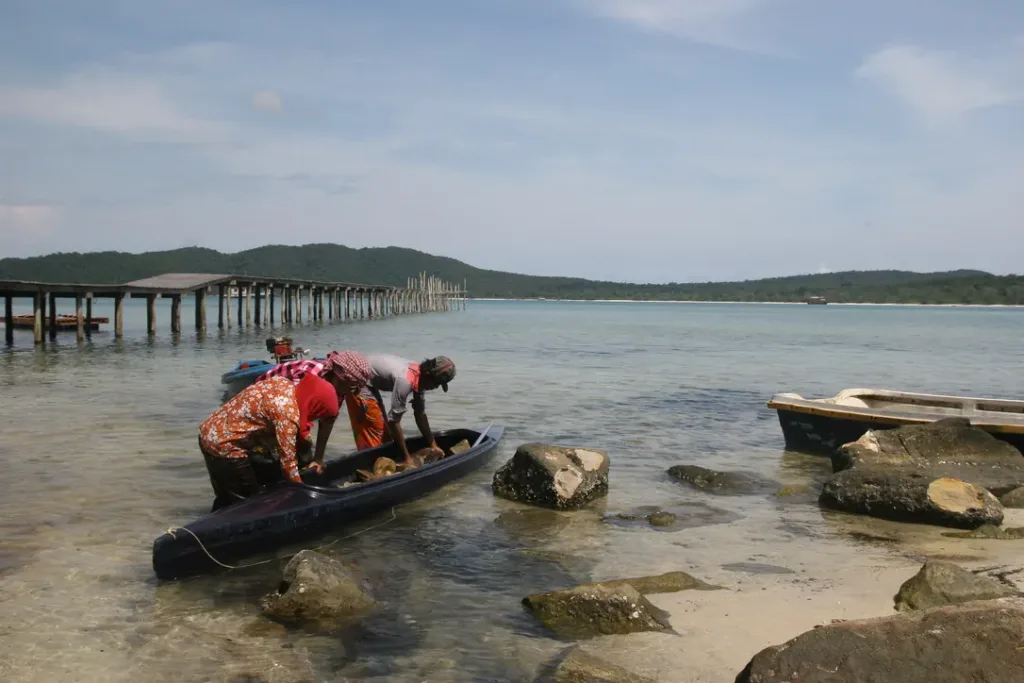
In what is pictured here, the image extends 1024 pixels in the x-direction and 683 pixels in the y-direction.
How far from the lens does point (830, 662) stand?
14.1ft

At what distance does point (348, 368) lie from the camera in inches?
357

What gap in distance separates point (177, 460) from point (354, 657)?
293 inches

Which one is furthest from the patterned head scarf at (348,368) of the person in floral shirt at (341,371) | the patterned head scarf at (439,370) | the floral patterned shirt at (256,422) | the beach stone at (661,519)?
the beach stone at (661,519)

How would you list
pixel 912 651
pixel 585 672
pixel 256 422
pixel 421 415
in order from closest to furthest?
pixel 912 651, pixel 585 672, pixel 256 422, pixel 421 415

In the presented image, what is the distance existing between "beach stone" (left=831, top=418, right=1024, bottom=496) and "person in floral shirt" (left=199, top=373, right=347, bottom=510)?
22.8ft

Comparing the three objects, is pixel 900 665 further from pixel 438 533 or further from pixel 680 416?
pixel 680 416

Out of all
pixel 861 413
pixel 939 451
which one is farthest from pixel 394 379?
pixel 861 413

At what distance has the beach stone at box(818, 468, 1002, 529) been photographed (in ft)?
28.9

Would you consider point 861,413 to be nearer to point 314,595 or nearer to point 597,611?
point 597,611

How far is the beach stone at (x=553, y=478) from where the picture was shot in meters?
9.84

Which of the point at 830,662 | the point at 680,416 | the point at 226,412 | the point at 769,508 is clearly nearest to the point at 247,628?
the point at 226,412

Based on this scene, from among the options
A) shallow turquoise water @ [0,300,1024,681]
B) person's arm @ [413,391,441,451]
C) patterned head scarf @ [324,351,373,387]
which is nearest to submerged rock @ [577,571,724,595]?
shallow turquoise water @ [0,300,1024,681]

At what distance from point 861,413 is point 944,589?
6697 millimetres

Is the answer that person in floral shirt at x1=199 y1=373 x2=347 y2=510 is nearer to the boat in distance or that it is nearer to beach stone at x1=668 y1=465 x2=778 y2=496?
beach stone at x1=668 y1=465 x2=778 y2=496
